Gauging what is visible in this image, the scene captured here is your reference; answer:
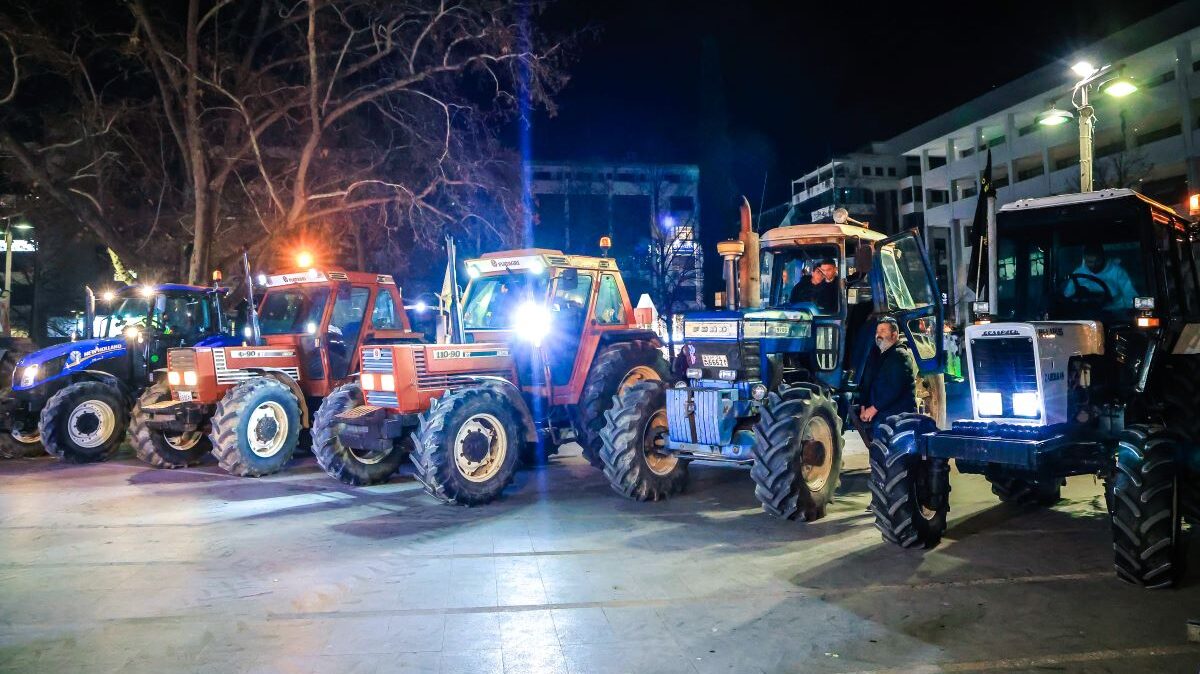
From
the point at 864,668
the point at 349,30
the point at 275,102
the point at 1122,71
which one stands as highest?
the point at 349,30

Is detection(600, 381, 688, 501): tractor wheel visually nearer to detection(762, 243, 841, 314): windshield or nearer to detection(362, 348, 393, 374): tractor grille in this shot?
detection(762, 243, 841, 314): windshield

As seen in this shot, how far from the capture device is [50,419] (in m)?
12.7

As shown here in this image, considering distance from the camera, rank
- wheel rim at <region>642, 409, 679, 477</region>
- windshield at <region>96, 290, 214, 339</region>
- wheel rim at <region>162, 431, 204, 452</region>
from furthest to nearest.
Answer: windshield at <region>96, 290, 214, 339</region>, wheel rim at <region>162, 431, 204, 452</region>, wheel rim at <region>642, 409, 679, 477</region>

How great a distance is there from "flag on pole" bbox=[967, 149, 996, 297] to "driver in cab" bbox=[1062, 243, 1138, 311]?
810mm

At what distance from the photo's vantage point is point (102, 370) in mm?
13695

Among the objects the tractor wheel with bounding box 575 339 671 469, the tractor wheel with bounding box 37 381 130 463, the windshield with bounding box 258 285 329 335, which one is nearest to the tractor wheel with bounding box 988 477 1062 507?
the tractor wheel with bounding box 575 339 671 469

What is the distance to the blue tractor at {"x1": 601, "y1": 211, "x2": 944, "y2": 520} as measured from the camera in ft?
25.9

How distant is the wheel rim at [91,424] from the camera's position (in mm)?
13062

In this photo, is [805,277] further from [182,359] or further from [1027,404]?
[182,359]

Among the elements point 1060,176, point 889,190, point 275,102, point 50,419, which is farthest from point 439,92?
point 889,190

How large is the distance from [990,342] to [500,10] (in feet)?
50.5

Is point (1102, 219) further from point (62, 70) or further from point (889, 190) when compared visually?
point (889, 190)

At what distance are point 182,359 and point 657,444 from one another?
7.20 meters

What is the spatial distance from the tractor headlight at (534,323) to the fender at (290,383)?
3710 mm
